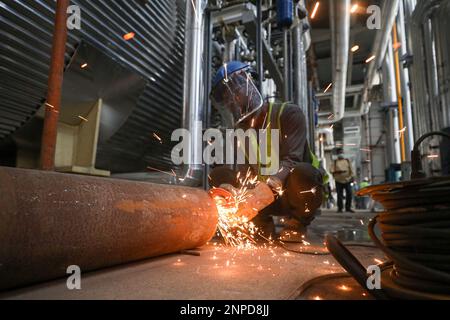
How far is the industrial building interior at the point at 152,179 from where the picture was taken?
823 mm

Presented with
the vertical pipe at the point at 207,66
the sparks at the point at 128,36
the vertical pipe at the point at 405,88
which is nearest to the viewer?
the sparks at the point at 128,36

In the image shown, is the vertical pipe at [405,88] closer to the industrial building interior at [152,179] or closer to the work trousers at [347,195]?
the industrial building interior at [152,179]

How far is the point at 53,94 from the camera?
116 centimetres

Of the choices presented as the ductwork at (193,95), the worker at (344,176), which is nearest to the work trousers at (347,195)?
the worker at (344,176)

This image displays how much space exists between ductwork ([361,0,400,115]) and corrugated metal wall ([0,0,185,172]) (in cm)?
371

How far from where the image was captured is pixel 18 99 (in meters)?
1.49

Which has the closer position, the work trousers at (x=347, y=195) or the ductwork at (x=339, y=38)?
the ductwork at (x=339, y=38)

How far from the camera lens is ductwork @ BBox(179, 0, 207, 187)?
6.37ft

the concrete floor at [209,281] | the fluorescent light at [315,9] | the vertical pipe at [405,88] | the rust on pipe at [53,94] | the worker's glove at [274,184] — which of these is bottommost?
the concrete floor at [209,281]

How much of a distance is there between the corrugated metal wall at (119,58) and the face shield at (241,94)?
505mm

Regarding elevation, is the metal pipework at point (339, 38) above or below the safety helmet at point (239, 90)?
above

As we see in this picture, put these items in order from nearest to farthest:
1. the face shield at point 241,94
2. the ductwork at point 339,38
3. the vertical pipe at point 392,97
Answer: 1. the face shield at point 241,94
2. the ductwork at point 339,38
3. the vertical pipe at point 392,97

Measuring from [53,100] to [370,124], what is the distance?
889 centimetres
